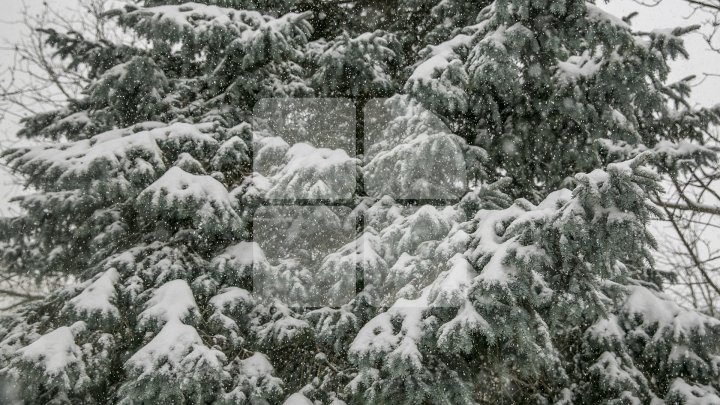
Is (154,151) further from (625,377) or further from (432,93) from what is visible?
(625,377)

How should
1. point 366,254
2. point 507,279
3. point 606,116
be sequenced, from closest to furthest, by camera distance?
1. point 507,279
2. point 366,254
3. point 606,116

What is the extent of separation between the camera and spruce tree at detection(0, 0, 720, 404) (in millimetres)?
3520

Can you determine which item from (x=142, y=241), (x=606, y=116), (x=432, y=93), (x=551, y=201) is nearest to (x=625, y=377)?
(x=551, y=201)

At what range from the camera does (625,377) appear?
4.35 metres

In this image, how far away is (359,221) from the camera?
4.73 metres

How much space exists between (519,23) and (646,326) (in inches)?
119

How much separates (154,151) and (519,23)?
347 cm

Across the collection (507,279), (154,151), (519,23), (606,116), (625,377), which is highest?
(519,23)

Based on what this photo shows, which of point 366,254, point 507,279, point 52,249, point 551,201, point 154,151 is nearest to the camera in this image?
point 507,279

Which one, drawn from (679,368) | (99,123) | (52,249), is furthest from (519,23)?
(52,249)

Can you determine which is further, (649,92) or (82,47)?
(82,47)

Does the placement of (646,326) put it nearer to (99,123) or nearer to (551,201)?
(551,201)

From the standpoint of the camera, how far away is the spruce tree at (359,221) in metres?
3.52

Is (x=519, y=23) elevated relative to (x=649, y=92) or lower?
elevated
